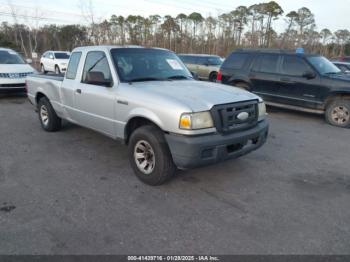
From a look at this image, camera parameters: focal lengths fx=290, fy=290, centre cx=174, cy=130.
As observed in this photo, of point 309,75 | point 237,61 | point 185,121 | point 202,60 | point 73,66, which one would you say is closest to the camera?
point 185,121

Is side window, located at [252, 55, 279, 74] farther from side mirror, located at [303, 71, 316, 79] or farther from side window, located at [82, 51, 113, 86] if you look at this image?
side window, located at [82, 51, 113, 86]

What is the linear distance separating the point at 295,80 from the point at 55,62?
16.3m

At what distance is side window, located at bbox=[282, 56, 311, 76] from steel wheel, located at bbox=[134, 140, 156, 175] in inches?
233

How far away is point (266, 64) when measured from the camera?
28.5ft

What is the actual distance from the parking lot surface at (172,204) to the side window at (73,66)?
132cm

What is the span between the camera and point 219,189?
3830 millimetres

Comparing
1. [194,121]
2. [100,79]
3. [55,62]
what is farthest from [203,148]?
[55,62]

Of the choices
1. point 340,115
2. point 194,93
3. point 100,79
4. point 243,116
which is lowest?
point 340,115

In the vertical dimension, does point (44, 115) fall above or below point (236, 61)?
below

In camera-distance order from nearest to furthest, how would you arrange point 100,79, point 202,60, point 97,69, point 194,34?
point 100,79
point 97,69
point 202,60
point 194,34

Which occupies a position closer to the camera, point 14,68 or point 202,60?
point 14,68

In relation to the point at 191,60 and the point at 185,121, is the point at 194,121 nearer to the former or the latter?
the point at 185,121

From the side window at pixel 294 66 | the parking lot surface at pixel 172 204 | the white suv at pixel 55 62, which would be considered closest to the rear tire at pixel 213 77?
the side window at pixel 294 66

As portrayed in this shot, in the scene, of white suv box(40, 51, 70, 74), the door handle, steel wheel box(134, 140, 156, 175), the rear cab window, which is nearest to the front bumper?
steel wheel box(134, 140, 156, 175)
